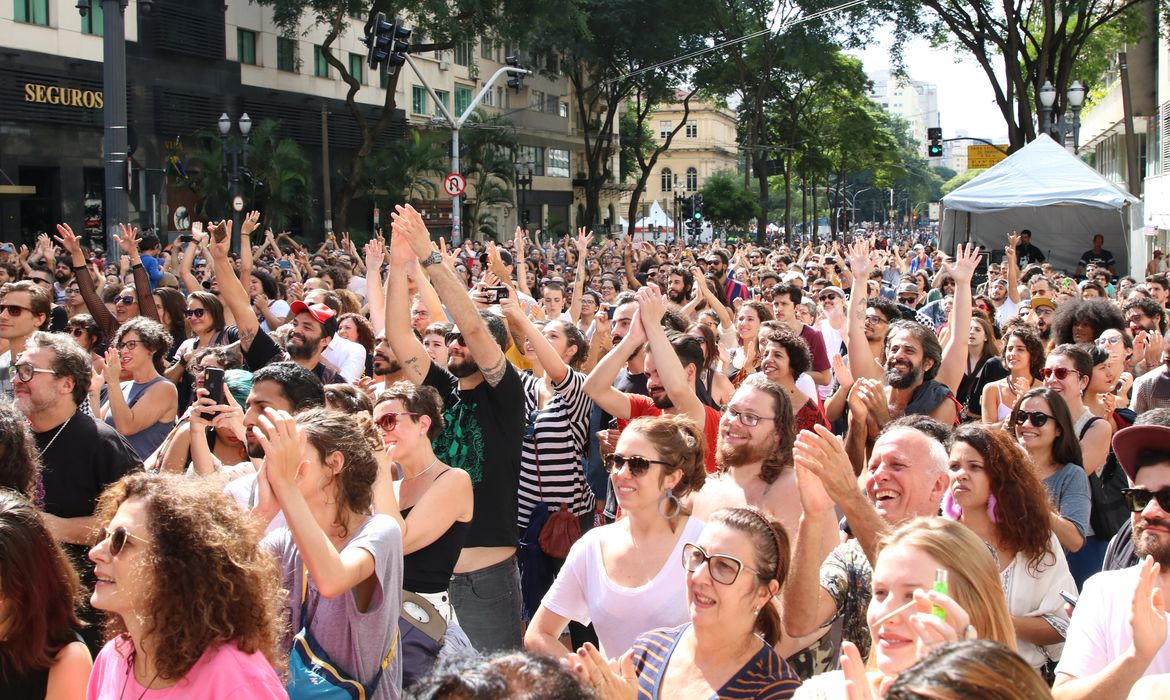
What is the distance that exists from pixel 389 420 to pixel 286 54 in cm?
3898

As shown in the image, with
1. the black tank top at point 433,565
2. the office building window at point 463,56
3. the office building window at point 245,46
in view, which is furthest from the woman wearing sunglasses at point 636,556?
the office building window at point 463,56


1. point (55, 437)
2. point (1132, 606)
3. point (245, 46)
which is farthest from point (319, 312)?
point (245, 46)

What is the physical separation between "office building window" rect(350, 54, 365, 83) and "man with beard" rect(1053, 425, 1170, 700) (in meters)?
43.7

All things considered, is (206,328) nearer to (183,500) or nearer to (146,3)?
(183,500)

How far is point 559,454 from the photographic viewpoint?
6164mm

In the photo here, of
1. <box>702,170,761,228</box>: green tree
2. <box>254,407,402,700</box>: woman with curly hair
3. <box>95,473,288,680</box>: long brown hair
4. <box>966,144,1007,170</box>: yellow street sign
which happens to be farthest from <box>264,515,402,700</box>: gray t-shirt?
<box>702,170,761,228</box>: green tree

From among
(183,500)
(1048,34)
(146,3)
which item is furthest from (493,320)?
(1048,34)

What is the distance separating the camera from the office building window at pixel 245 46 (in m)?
38.9

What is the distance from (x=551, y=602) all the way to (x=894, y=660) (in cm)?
166

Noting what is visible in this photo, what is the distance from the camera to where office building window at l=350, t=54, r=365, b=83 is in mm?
Result: 45000

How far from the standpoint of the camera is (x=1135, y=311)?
31.6 feet

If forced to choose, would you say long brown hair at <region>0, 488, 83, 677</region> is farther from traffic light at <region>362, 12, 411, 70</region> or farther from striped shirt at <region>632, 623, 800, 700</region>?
traffic light at <region>362, 12, 411, 70</region>

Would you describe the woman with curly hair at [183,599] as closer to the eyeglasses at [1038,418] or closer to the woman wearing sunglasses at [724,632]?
the woman wearing sunglasses at [724,632]

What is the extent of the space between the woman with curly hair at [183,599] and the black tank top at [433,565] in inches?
41.3
